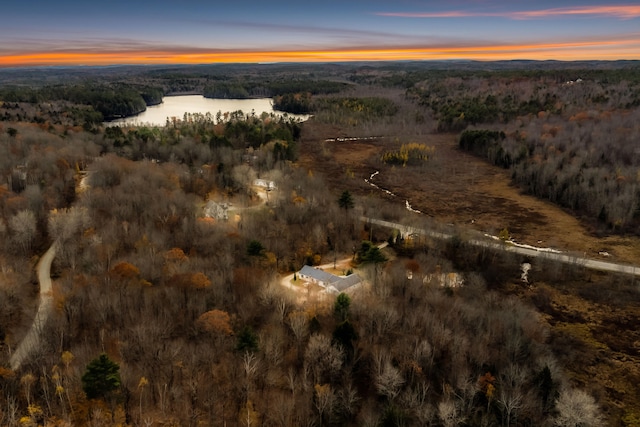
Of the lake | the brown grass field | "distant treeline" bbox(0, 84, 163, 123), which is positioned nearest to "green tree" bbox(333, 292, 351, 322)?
the brown grass field

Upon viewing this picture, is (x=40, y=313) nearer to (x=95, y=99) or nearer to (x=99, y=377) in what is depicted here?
(x=99, y=377)

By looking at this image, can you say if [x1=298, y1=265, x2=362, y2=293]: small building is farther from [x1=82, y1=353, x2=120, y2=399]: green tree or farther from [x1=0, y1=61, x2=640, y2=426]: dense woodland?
[x1=82, y1=353, x2=120, y2=399]: green tree

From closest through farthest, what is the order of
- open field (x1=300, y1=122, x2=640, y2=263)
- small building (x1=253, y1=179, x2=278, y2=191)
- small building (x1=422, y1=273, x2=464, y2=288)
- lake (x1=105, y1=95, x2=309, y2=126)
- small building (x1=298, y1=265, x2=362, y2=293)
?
small building (x1=298, y1=265, x2=362, y2=293), small building (x1=422, y1=273, x2=464, y2=288), open field (x1=300, y1=122, x2=640, y2=263), small building (x1=253, y1=179, x2=278, y2=191), lake (x1=105, y1=95, x2=309, y2=126)

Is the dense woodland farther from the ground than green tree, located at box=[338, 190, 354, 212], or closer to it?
closer to it

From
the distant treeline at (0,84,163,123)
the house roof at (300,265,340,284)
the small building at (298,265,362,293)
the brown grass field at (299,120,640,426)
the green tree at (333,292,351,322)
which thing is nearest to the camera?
the brown grass field at (299,120,640,426)

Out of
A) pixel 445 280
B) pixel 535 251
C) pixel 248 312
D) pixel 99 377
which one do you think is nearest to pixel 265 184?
pixel 445 280

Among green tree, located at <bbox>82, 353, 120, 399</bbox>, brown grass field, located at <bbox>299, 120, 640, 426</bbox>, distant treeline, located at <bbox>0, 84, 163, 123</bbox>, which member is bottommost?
brown grass field, located at <bbox>299, 120, 640, 426</bbox>

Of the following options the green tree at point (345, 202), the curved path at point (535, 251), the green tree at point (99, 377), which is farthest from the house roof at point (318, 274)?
the green tree at point (99, 377)

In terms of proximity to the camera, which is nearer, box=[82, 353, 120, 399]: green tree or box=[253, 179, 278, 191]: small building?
box=[82, 353, 120, 399]: green tree

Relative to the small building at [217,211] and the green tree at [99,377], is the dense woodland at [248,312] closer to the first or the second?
the green tree at [99,377]
